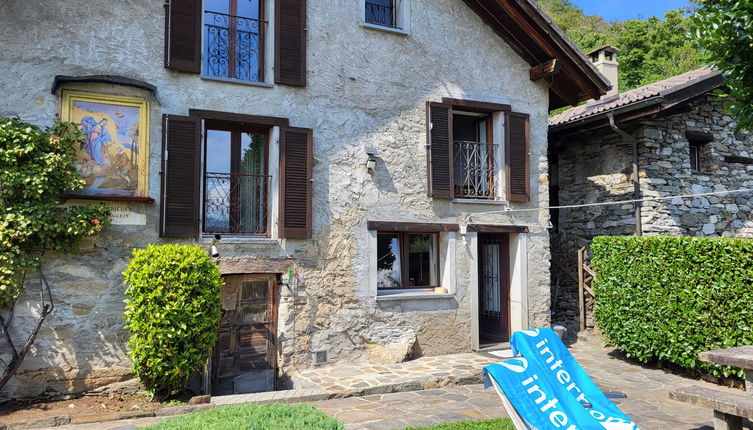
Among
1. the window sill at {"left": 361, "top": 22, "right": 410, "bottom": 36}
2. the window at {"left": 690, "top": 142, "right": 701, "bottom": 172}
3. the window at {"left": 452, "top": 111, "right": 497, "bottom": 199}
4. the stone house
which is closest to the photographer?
the stone house

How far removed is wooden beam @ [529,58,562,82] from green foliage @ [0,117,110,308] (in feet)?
22.5

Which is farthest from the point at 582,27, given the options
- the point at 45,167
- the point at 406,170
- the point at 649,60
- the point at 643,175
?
the point at 45,167

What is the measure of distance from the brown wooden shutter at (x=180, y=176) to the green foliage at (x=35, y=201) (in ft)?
2.42

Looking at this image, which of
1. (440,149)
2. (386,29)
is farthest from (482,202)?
(386,29)

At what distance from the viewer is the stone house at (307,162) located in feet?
21.7

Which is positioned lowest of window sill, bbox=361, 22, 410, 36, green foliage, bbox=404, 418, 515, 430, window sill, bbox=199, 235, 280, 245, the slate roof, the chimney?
green foliage, bbox=404, 418, 515, 430

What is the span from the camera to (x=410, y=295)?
8.22m

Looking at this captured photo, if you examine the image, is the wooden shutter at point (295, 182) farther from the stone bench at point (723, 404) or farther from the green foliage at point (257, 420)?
the stone bench at point (723, 404)

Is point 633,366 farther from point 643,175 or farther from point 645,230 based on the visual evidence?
point 643,175

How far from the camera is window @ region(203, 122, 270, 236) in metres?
7.45

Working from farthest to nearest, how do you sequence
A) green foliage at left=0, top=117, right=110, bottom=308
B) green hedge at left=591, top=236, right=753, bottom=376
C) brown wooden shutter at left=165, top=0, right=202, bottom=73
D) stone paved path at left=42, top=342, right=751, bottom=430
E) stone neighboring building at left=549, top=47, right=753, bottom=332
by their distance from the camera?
stone neighboring building at left=549, top=47, right=753, bottom=332
brown wooden shutter at left=165, top=0, right=202, bottom=73
green hedge at left=591, top=236, right=753, bottom=376
green foliage at left=0, top=117, right=110, bottom=308
stone paved path at left=42, top=342, right=751, bottom=430

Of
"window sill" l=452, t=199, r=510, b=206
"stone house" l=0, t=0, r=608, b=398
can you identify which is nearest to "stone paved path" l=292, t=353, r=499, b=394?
"stone house" l=0, t=0, r=608, b=398

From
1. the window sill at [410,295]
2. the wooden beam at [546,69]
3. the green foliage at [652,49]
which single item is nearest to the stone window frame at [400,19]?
the wooden beam at [546,69]

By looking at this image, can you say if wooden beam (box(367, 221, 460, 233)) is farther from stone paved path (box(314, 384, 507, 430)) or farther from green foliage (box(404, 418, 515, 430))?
green foliage (box(404, 418, 515, 430))
